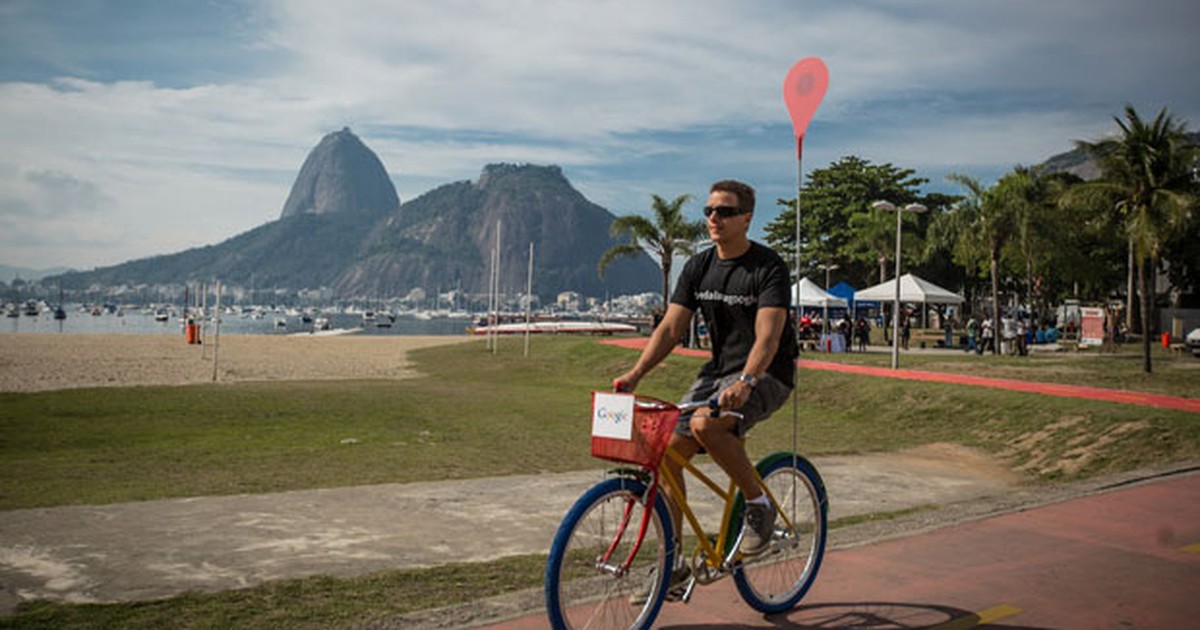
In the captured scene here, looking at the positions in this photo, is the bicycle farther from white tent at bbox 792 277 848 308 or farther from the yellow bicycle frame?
white tent at bbox 792 277 848 308

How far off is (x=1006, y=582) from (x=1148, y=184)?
21.4 m

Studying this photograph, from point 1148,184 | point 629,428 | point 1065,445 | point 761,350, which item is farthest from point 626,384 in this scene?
point 1148,184

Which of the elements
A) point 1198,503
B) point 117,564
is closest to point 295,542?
point 117,564

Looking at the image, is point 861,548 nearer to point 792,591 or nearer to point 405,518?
point 792,591

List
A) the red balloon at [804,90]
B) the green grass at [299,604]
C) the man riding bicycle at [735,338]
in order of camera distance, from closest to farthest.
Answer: the man riding bicycle at [735,338] < the green grass at [299,604] < the red balloon at [804,90]

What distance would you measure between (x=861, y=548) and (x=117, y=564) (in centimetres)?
463

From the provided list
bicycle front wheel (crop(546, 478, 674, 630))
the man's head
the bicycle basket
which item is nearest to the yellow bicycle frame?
bicycle front wheel (crop(546, 478, 674, 630))

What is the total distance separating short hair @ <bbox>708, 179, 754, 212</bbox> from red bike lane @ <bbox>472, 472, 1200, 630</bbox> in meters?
2.00

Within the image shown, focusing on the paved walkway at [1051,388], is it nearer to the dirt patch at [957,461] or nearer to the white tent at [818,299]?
the dirt patch at [957,461]

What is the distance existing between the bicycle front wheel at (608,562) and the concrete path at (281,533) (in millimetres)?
2188

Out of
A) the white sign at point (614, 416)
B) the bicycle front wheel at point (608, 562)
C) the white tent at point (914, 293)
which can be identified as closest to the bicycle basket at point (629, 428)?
the white sign at point (614, 416)

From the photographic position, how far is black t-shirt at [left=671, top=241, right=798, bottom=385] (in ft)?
13.6

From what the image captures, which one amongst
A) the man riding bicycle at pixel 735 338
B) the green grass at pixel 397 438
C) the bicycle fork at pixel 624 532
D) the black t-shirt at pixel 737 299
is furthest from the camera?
the green grass at pixel 397 438

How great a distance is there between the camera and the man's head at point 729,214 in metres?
4.20
